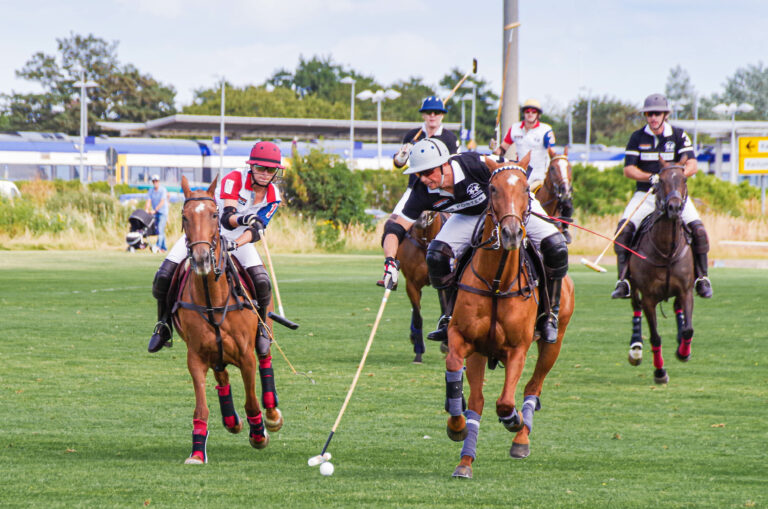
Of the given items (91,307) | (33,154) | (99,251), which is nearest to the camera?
(91,307)

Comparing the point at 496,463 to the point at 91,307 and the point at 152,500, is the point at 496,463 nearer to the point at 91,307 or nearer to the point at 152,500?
the point at 152,500

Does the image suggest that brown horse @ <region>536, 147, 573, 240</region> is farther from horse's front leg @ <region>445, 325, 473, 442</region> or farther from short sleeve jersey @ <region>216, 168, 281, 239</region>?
horse's front leg @ <region>445, 325, 473, 442</region>

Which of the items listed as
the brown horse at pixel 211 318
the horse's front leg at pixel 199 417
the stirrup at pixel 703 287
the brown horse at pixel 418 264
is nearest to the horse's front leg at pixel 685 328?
the stirrup at pixel 703 287

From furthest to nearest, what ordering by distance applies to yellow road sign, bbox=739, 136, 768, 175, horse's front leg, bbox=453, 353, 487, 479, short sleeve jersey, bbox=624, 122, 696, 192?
yellow road sign, bbox=739, 136, 768, 175, short sleeve jersey, bbox=624, 122, 696, 192, horse's front leg, bbox=453, 353, 487, 479

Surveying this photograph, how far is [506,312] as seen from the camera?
787 cm

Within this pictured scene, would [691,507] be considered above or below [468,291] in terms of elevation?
below

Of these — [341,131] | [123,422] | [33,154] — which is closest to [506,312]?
[123,422]

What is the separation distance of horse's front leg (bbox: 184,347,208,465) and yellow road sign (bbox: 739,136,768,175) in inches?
1152

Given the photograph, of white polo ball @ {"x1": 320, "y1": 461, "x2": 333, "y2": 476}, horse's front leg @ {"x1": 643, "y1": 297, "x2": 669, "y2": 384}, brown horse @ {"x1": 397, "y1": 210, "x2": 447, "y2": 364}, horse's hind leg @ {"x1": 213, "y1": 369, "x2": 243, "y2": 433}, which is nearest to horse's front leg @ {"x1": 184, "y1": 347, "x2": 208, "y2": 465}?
horse's hind leg @ {"x1": 213, "y1": 369, "x2": 243, "y2": 433}

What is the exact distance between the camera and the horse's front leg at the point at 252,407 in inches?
328

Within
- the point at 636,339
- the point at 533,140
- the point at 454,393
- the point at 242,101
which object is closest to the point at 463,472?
the point at 454,393

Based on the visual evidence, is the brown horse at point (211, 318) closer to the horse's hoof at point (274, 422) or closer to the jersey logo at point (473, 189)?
the horse's hoof at point (274, 422)

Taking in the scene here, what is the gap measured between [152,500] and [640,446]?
3766 mm

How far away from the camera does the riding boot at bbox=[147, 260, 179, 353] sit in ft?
28.7
